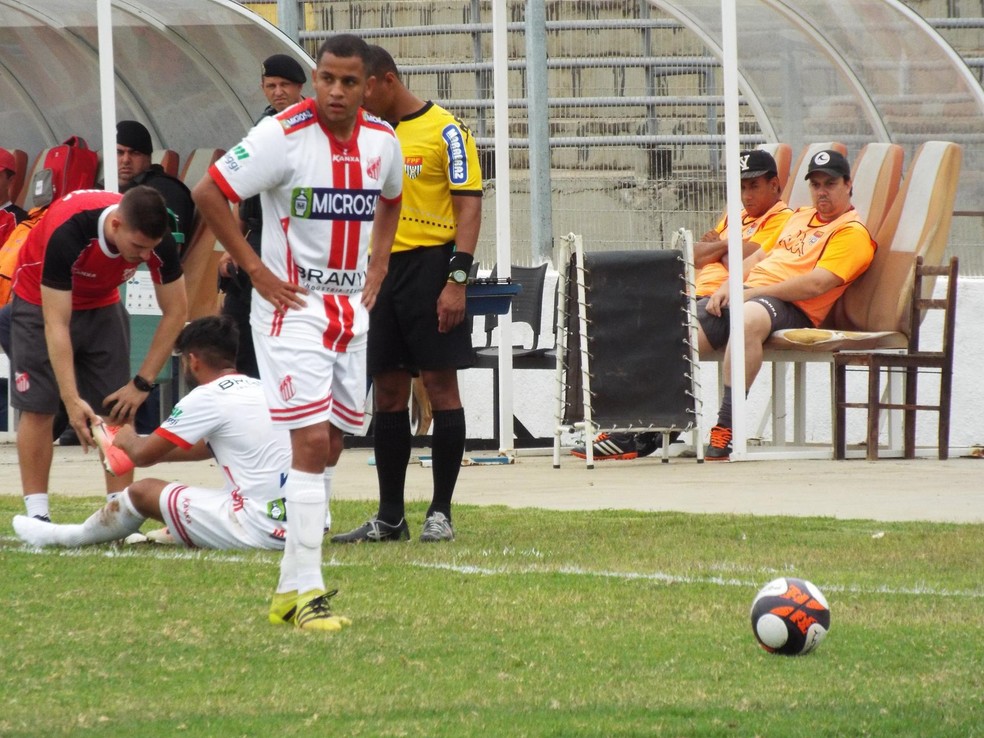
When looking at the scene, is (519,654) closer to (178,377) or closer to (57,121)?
(178,377)

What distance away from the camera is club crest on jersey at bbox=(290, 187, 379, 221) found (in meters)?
5.51

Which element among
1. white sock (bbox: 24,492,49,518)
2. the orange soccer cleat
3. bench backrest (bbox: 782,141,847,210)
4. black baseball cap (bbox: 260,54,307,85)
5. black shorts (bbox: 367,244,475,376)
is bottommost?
white sock (bbox: 24,492,49,518)

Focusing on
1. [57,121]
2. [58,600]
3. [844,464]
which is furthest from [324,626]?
[57,121]

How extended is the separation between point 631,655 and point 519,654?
1.00ft

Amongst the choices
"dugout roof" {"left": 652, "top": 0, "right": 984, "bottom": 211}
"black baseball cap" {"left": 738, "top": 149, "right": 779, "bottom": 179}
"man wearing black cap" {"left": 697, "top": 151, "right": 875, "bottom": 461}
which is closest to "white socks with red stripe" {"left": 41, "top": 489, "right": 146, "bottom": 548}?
"man wearing black cap" {"left": 697, "top": 151, "right": 875, "bottom": 461}

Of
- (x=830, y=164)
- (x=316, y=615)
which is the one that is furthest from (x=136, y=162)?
(x=316, y=615)

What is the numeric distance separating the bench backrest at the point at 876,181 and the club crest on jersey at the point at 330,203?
7019 millimetres

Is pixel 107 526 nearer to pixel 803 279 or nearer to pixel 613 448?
pixel 613 448

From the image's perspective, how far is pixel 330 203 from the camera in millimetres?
5555

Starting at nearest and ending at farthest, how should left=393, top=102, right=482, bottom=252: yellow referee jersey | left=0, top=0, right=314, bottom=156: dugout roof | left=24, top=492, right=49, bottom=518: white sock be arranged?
1. left=393, top=102, right=482, bottom=252: yellow referee jersey
2. left=24, top=492, right=49, bottom=518: white sock
3. left=0, top=0, right=314, bottom=156: dugout roof

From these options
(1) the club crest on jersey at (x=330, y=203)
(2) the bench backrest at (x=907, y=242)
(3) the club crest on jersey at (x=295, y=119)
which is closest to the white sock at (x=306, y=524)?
(1) the club crest on jersey at (x=330, y=203)

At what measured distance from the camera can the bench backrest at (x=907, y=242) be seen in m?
11.4

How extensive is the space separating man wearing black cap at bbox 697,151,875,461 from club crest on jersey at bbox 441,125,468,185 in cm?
425

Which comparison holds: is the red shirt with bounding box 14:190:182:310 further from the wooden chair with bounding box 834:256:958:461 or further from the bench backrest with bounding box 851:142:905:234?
the bench backrest with bounding box 851:142:905:234
